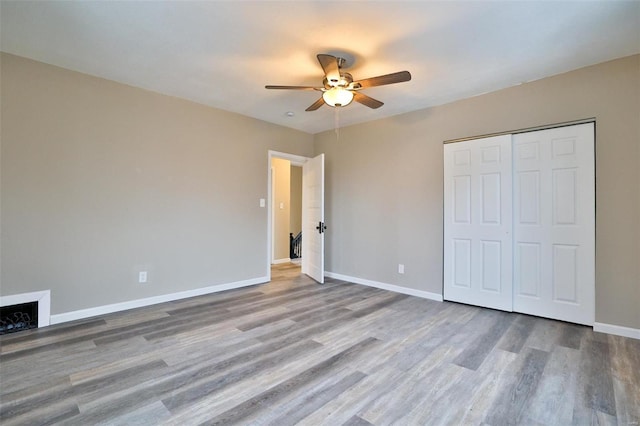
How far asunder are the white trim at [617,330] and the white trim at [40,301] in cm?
545

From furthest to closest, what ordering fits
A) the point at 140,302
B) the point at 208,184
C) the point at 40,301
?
the point at 208,184
the point at 140,302
the point at 40,301

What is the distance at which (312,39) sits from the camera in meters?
2.48

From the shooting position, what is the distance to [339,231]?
5219 mm

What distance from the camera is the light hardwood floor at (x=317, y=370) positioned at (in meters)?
1.73

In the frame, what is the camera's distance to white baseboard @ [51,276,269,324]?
310cm

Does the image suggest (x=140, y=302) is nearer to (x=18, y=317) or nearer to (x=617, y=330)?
(x=18, y=317)

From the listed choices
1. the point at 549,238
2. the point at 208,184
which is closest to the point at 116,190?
the point at 208,184

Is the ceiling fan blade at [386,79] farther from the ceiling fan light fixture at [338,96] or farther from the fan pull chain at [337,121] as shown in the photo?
the fan pull chain at [337,121]

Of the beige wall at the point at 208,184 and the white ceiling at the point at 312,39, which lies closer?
the white ceiling at the point at 312,39

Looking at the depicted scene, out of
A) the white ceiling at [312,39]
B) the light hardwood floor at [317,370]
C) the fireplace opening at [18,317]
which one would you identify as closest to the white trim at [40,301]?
the fireplace opening at [18,317]

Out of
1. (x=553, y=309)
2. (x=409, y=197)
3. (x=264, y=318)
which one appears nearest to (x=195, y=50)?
(x=264, y=318)

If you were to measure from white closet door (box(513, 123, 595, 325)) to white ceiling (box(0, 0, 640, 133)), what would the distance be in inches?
30.6

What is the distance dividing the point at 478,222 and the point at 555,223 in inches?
29.6

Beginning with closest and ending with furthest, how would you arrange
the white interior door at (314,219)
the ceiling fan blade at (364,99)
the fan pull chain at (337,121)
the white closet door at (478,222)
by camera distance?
the ceiling fan blade at (364,99) < the white closet door at (478,222) < the fan pull chain at (337,121) < the white interior door at (314,219)
